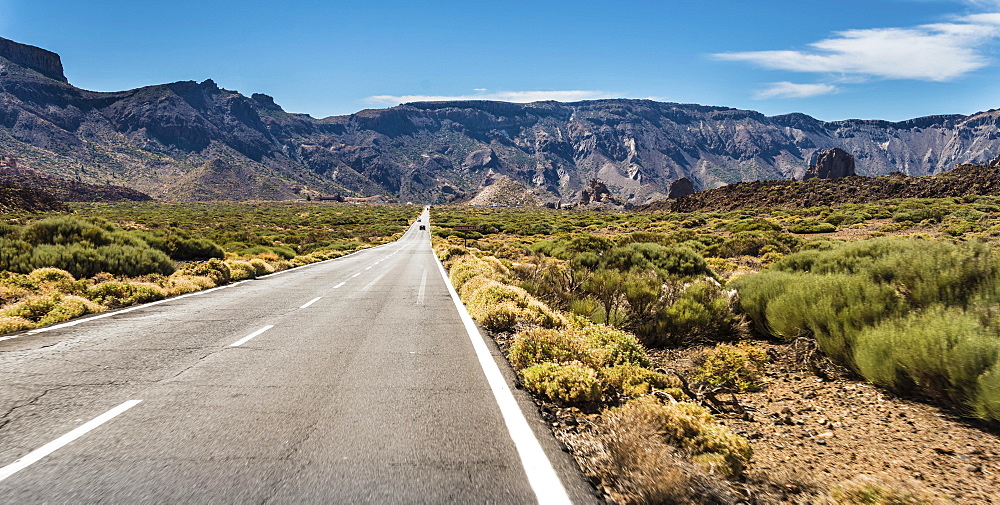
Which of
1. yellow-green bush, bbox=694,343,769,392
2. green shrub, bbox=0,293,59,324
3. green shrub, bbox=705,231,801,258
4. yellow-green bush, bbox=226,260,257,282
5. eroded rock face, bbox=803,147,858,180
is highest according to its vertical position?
eroded rock face, bbox=803,147,858,180

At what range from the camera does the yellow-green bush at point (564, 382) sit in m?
4.62

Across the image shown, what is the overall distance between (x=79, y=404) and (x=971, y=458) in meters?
7.37

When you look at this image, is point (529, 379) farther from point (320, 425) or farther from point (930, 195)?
point (930, 195)

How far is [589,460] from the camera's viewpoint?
3.41 m

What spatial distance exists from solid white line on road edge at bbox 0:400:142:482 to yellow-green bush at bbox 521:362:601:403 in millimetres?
3865

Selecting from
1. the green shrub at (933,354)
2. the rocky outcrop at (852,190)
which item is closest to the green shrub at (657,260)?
the green shrub at (933,354)

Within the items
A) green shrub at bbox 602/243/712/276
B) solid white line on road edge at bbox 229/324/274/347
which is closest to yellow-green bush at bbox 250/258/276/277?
solid white line on road edge at bbox 229/324/274/347

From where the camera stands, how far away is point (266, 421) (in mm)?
4051

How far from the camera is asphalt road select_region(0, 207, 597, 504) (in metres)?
2.97

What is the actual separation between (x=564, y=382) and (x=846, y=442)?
2413 millimetres

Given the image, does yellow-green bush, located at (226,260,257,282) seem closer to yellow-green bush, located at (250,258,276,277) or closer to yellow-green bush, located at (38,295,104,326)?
yellow-green bush, located at (250,258,276,277)

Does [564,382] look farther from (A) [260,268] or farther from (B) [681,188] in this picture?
(B) [681,188]

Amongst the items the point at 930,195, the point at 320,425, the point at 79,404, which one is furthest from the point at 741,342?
the point at 930,195

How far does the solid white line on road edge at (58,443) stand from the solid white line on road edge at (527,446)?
3382mm
